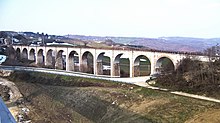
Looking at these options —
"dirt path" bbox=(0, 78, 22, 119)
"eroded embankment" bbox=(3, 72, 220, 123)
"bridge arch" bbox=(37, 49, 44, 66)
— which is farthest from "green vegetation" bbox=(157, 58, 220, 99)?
"bridge arch" bbox=(37, 49, 44, 66)

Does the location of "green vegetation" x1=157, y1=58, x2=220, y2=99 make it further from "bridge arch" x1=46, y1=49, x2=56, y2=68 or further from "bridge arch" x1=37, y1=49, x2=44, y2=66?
"bridge arch" x1=37, y1=49, x2=44, y2=66

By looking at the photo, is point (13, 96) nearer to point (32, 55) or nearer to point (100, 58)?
point (100, 58)

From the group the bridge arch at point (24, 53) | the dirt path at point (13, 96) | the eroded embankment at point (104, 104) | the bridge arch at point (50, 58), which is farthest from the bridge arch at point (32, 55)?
the eroded embankment at point (104, 104)

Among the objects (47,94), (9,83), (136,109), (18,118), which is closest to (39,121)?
(18,118)

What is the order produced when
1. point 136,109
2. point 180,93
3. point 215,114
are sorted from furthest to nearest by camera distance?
point 180,93, point 136,109, point 215,114

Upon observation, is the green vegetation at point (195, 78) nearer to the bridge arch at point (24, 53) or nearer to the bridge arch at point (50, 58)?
the bridge arch at point (50, 58)

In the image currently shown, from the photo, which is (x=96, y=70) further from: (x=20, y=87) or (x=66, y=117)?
(x=66, y=117)
